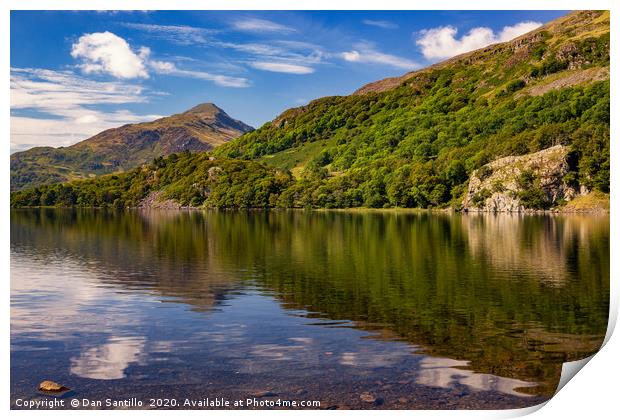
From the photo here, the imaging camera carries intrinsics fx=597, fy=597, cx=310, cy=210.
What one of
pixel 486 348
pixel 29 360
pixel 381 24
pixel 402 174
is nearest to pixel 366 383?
pixel 486 348

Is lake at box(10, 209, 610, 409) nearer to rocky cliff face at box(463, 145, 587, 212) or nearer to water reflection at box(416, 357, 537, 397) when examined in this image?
water reflection at box(416, 357, 537, 397)

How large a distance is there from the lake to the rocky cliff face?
94700 millimetres

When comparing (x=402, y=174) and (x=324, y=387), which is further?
(x=402, y=174)

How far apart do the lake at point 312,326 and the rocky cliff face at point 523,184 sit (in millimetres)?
94700

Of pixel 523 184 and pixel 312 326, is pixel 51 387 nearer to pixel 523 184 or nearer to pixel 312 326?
pixel 312 326

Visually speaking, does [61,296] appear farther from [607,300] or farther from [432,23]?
[607,300]

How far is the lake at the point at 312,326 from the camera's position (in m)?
18.5

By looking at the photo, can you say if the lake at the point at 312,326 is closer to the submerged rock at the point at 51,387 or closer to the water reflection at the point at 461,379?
the water reflection at the point at 461,379

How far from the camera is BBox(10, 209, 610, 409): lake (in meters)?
18.5

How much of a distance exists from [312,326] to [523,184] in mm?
134400

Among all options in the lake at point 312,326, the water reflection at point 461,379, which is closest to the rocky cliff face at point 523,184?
the lake at point 312,326

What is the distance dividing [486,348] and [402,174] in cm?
17641

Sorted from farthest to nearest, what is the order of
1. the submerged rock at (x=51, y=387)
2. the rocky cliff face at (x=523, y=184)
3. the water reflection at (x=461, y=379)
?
the rocky cliff face at (x=523, y=184), the water reflection at (x=461, y=379), the submerged rock at (x=51, y=387)
